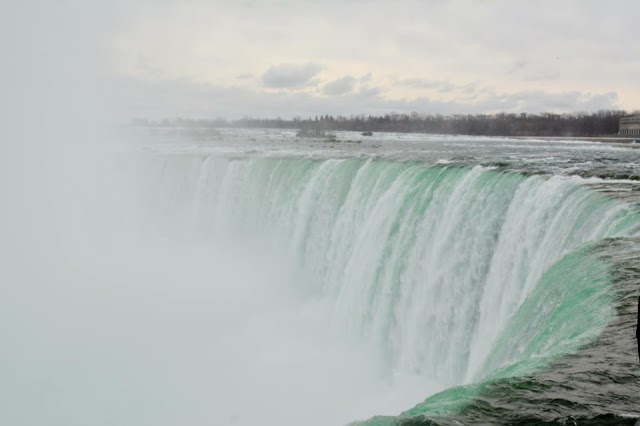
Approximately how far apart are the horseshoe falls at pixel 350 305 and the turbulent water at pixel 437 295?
0.03 metres

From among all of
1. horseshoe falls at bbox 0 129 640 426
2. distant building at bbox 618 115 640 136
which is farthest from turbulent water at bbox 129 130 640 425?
distant building at bbox 618 115 640 136

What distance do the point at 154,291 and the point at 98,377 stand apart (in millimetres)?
6042

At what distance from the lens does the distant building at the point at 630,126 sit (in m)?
48.3

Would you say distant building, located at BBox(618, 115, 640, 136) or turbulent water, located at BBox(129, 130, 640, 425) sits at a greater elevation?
distant building, located at BBox(618, 115, 640, 136)

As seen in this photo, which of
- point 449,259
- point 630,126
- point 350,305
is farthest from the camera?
point 630,126

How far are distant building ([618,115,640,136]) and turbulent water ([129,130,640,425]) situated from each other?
3752 centimetres

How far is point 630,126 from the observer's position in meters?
50.2

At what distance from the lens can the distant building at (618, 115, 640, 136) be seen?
48.3 meters

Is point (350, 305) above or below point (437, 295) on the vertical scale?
below

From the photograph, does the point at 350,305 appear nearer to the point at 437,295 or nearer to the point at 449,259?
the point at 437,295

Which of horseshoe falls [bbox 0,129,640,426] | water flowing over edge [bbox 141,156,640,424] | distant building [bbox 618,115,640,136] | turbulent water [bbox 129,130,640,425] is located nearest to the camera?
turbulent water [bbox 129,130,640,425]

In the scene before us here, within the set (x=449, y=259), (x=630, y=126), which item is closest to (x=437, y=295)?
(x=449, y=259)

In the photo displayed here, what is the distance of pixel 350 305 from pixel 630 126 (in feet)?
146

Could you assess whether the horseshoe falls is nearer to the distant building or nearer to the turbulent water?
the turbulent water
